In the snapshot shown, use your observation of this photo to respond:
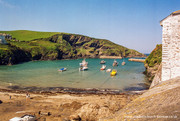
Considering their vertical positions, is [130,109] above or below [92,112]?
above

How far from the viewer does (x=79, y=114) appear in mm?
12312

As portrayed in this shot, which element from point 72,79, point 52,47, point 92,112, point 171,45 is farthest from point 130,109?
point 52,47

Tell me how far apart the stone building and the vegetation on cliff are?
295 feet

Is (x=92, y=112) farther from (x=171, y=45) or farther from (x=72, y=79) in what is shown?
(x=72, y=79)

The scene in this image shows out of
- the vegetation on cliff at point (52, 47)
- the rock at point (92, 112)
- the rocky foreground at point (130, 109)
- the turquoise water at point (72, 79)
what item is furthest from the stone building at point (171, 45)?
the vegetation on cliff at point (52, 47)

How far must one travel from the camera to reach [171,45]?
9586 millimetres

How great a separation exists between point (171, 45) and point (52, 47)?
135 m

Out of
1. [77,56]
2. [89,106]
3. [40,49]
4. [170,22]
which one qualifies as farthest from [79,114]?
[77,56]

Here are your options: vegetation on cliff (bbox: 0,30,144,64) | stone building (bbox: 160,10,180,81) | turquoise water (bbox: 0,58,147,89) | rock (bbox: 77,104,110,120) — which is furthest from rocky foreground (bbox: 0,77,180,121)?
vegetation on cliff (bbox: 0,30,144,64)

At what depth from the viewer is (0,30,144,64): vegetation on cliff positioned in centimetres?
11407

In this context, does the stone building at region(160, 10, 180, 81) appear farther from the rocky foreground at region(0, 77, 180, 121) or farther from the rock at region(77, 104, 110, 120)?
the rock at region(77, 104, 110, 120)

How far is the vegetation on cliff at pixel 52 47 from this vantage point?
114m

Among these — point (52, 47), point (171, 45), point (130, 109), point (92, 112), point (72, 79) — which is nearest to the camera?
point (130, 109)

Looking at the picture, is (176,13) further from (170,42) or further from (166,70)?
(166,70)
